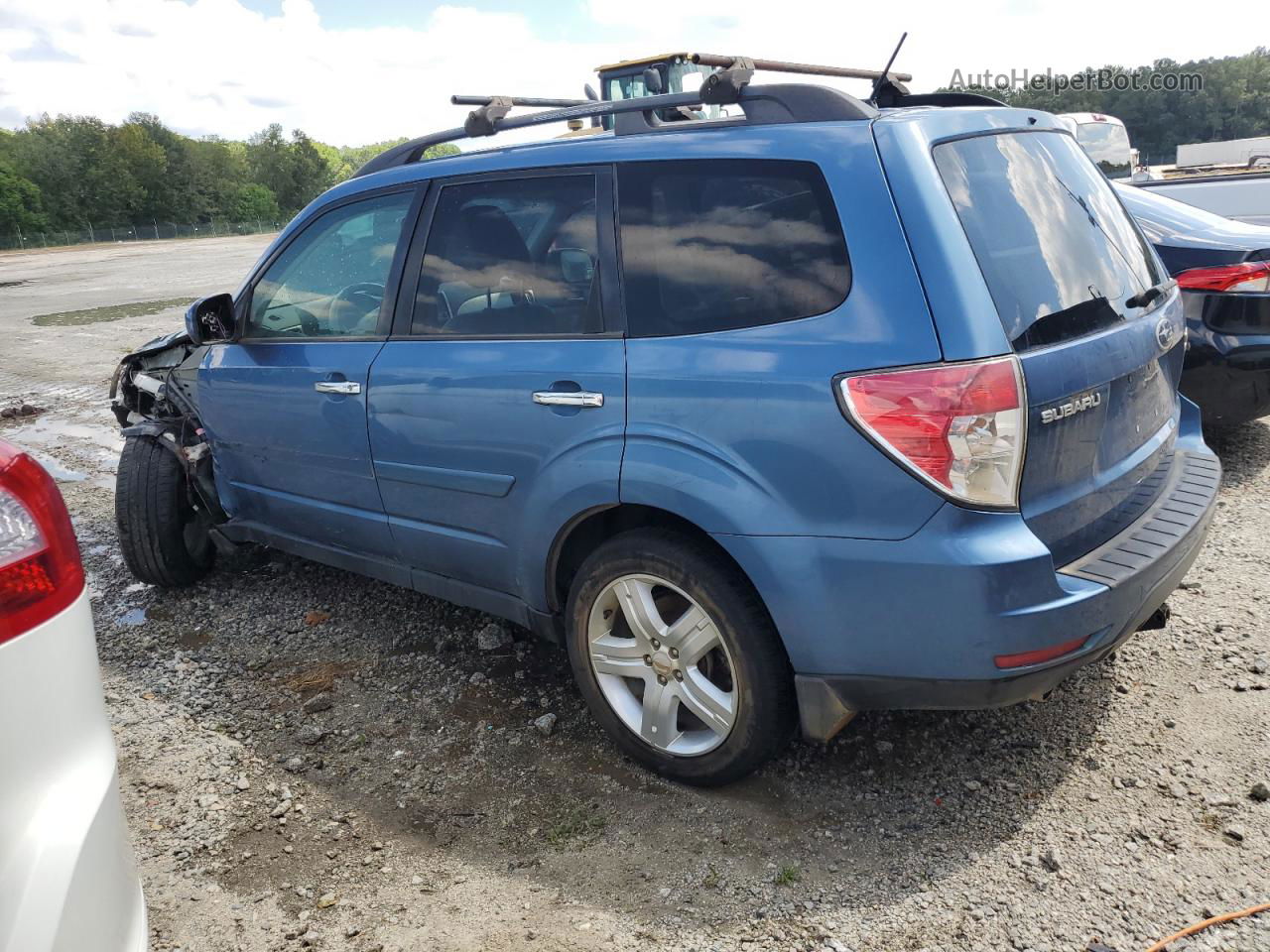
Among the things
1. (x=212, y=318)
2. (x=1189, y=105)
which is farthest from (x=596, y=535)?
(x=1189, y=105)

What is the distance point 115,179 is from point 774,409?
347 ft

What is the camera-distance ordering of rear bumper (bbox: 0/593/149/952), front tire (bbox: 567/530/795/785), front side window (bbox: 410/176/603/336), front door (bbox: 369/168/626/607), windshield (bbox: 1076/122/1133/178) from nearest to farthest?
rear bumper (bbox: 0/593/149/952), front tire (bbox: 567/530/795/785), front door (bbox: 369/168/626/607), front side window (bbox: 410/176/603/336), windshield (bbox: 1076/122/1133/178)

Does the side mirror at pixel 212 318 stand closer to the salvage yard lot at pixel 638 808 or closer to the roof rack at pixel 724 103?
the roof rack at pixel 724 103

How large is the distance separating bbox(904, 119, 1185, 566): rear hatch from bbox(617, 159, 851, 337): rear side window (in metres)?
0.36

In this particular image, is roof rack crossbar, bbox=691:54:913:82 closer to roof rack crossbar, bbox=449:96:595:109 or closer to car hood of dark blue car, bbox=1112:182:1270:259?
roof rack crossbar, bbox=449:96:595:109

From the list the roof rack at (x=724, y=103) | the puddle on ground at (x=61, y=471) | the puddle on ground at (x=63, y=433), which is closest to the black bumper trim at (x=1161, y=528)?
the roof rack at (x=724, y=103)

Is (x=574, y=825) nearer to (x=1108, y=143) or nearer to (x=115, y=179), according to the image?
(x=1108, y=143)

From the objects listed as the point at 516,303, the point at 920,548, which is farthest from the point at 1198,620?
the point at 516,303

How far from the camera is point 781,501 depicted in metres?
2.55

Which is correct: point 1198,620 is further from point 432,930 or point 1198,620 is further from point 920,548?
point 432,930

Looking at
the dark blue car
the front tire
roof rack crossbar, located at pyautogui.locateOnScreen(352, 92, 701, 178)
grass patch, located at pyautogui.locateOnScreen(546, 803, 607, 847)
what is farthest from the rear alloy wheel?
the dark blue car

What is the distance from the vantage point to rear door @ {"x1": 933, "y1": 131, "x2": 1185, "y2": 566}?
2486 millimetres

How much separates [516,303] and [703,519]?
107cm

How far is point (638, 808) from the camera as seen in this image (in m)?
3.00
